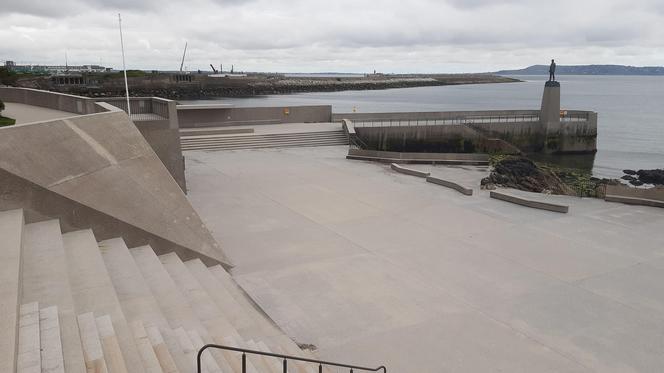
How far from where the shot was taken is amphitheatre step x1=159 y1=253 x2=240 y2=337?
6.70m

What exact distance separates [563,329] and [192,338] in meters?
5.69

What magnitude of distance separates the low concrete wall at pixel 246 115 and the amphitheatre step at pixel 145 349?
24277 millimetres

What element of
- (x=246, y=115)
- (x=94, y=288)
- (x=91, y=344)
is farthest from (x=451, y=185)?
(x=246, y=115)

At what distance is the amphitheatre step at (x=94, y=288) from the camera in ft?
16.6

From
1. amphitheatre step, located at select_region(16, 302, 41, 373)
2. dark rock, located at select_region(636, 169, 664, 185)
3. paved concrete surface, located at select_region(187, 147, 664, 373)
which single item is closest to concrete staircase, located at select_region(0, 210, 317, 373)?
amphitheatre step, located at select_region(16, 302, 41, 373)

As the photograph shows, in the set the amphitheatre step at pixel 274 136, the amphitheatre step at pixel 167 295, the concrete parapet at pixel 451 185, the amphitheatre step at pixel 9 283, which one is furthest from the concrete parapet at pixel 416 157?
the amphitheatre step at pixel 9 283

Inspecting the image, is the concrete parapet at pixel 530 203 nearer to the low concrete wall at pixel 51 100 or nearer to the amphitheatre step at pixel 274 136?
the low concrete wall at pixel 51 100

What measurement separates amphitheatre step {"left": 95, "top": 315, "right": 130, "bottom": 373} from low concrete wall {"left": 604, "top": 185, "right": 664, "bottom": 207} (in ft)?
52.2

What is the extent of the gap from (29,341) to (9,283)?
1.02 meters

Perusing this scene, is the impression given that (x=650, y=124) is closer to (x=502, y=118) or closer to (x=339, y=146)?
(x=502, y=118)

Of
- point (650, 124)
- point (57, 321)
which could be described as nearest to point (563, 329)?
point (57, 321)

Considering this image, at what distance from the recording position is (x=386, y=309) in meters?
8.46

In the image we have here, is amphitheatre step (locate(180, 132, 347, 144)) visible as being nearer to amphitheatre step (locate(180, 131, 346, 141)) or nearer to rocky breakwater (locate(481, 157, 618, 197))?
amphitheatre step (locate(180, 131, 346, 141))

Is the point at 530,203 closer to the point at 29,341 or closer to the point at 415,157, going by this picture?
the point at 415,157
